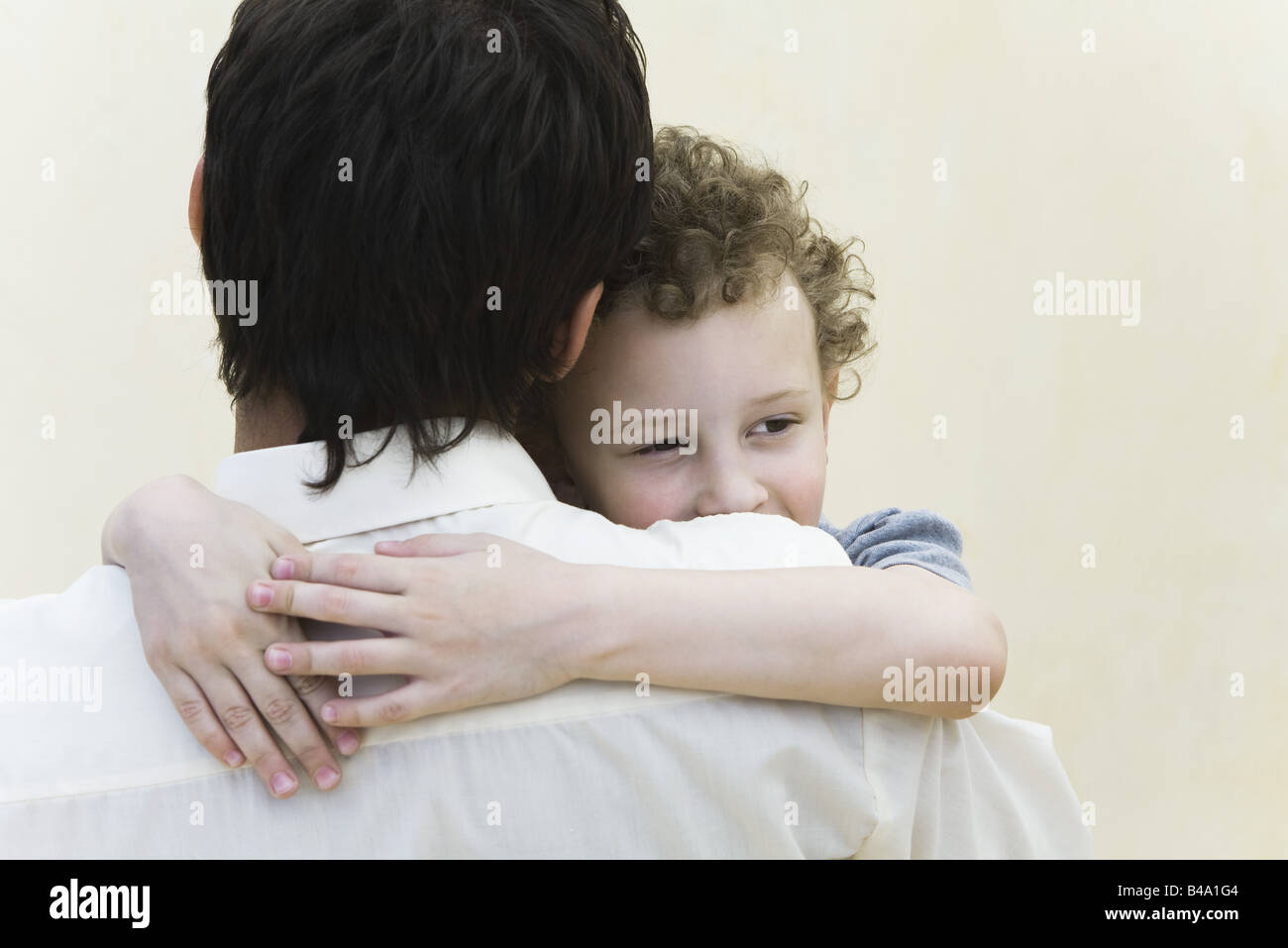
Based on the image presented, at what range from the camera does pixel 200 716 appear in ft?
2.39

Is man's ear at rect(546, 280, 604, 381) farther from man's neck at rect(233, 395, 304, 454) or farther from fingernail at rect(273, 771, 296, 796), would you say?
fingernail at rect(273, 771, 296, 796)

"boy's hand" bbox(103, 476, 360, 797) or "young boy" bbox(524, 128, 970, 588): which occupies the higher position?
"young boy" bbox(524, 128, 970, 588)

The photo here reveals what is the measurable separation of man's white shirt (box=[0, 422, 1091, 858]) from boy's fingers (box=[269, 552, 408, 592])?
0.05m

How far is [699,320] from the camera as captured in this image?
Result: 1.09m

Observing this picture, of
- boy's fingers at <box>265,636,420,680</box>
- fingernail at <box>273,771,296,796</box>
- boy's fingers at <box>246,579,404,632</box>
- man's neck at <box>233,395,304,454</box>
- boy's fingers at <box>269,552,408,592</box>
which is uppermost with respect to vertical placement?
man's neck at <box>233,395,304,454</box>

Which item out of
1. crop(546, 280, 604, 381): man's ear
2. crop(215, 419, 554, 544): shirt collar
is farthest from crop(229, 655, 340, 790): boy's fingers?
crop(546, 280, 604, 381): man's ear

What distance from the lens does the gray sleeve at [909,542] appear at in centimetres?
101

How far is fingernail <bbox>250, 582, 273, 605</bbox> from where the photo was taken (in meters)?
0.73

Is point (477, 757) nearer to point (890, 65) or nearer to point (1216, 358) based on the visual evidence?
point (890, 65)

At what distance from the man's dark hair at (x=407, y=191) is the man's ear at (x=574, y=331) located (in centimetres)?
3

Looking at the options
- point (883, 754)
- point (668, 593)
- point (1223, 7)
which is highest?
point (1223, 7)

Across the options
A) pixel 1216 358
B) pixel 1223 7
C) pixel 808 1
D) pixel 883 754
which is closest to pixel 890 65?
pixel 808 1

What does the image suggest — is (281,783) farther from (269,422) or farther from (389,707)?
(269,422)

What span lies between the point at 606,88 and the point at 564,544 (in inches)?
11.5
